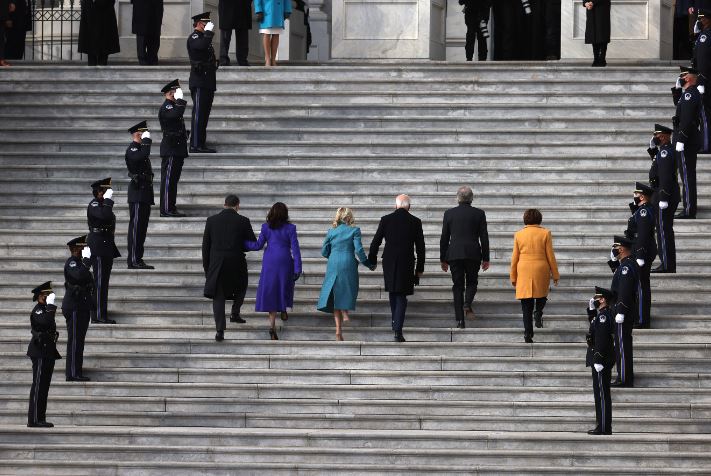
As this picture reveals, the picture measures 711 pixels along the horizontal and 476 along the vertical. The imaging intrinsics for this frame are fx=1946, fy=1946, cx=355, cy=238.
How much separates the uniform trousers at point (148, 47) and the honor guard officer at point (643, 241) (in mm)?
9161

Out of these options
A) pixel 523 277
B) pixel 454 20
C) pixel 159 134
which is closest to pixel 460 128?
pixel 159 134

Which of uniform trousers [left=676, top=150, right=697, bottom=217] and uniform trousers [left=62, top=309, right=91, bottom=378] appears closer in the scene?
uniform trousers [left=62, top=309, right=91, bottom=378]

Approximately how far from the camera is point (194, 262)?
20.6m

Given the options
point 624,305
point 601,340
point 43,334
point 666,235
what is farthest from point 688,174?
point 43,334

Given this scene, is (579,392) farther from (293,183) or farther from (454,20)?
(454,20)

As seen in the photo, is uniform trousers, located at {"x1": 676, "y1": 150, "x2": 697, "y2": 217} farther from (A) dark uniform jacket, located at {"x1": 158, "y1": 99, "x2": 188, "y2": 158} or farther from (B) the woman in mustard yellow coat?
(A) dark uniform jacket, located at {"x1": 158, "y1": 99, "x2": 188, "y2": 158}

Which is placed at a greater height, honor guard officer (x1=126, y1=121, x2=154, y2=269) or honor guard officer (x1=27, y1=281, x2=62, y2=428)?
honor guard officer (x1=126, y1=121, x2=154, y2=269)

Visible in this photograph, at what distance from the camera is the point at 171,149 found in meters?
21.4

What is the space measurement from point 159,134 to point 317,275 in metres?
4.26

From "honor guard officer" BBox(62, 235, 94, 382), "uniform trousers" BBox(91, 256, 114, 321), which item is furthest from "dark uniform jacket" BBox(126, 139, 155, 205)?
"honor guard officer" BBox(62, 235, 94, 382)

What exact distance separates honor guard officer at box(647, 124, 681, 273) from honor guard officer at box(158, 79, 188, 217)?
5.18 meters

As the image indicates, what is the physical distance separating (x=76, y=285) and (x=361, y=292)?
3171mm

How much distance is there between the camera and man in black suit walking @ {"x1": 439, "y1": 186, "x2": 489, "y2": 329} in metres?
19.0

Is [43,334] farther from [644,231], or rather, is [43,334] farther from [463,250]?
[644,231]
